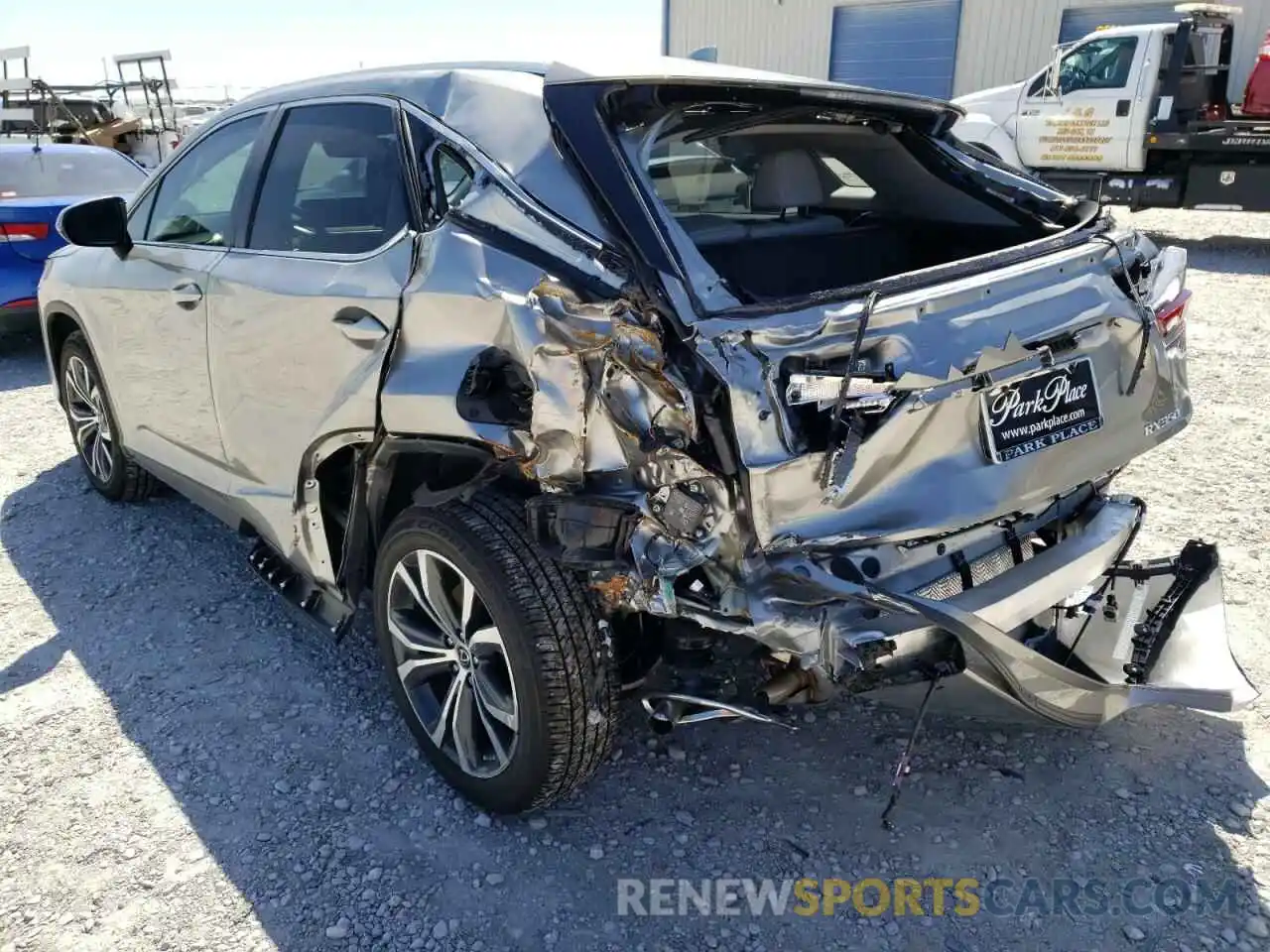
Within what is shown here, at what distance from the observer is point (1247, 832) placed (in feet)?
8.35

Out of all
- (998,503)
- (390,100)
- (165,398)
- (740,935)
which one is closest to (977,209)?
(998,503)

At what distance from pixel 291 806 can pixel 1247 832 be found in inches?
100

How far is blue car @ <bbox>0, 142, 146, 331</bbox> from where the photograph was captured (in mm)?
7098

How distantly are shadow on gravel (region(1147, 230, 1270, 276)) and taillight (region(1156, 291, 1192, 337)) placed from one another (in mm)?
8852

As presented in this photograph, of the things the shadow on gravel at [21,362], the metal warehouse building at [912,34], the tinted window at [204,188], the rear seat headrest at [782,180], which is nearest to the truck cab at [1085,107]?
the metal warehouse building at [912,34]

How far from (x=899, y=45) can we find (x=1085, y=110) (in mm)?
8652

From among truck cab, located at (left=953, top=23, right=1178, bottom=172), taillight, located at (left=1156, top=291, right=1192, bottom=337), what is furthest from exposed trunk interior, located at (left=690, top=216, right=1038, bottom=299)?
truck cab, located at (left=953, top=23, right=1178, bottom=172)

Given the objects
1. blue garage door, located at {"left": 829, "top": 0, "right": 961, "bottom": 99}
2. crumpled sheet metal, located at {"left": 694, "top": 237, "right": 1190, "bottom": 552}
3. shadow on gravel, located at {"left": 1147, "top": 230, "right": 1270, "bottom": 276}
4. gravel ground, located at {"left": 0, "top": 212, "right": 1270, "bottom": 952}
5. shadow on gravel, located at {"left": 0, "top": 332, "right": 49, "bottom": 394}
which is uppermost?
blue garage door, located at {"left": 829, "top": 0, "right": 961, "bottom": 99}

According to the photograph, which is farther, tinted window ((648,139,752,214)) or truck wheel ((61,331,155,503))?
truck wheel ((61,331,155,503))

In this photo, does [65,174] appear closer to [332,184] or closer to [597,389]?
[332,184]

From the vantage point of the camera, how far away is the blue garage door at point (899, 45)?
63.7 ft

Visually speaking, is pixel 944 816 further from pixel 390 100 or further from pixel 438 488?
pixel 390 100

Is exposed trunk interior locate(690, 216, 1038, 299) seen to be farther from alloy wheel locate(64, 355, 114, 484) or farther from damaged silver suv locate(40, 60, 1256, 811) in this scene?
alloy wheel locate(64, 355, 114, 484)

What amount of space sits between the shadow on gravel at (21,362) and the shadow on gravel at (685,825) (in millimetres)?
4552
